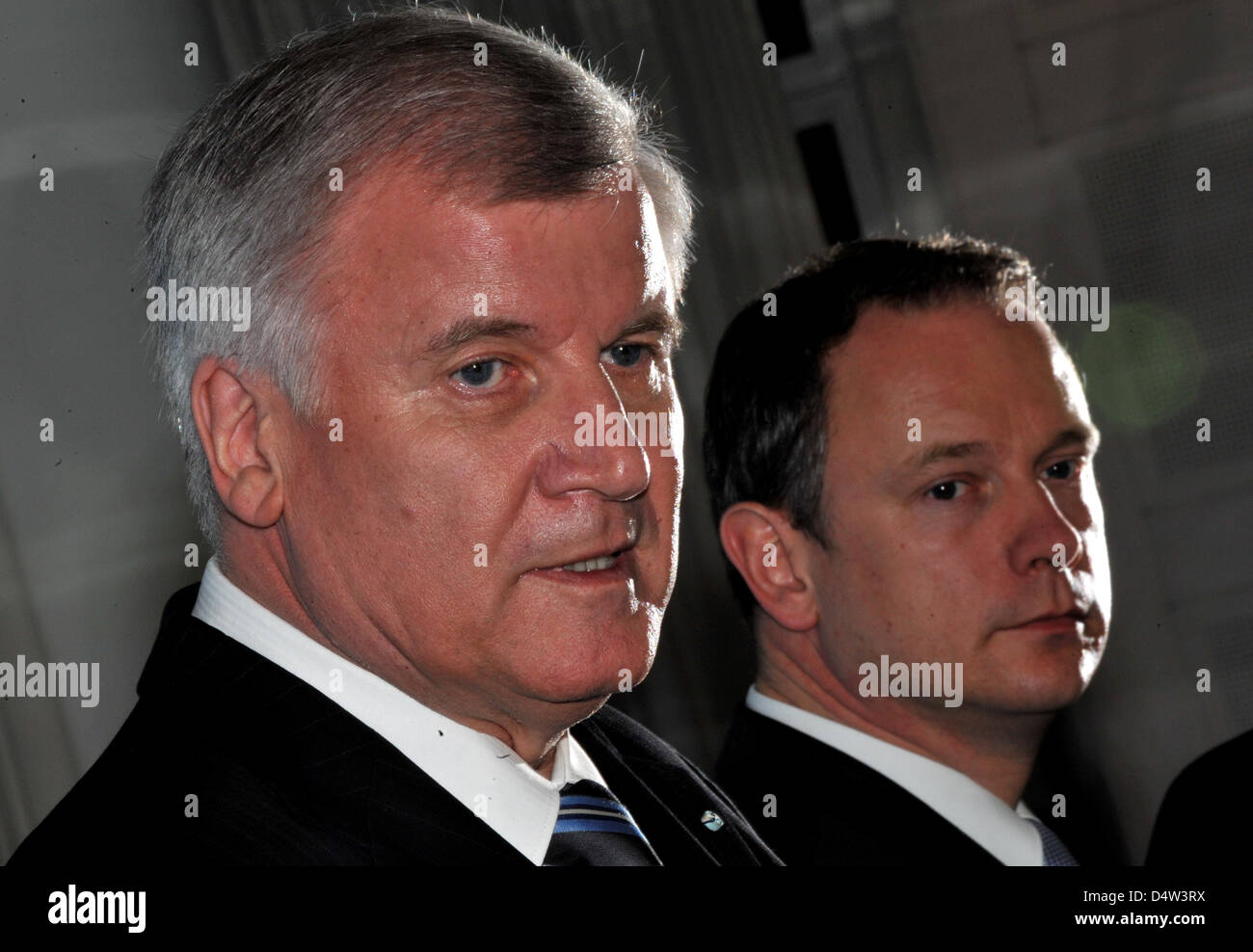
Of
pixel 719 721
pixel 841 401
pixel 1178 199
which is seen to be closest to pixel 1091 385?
pixel 1178 199

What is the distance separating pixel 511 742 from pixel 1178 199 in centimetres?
243

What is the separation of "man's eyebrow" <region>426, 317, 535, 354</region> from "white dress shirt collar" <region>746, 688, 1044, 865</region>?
0.77 m

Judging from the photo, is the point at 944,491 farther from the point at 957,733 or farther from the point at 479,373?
the point at 479,373

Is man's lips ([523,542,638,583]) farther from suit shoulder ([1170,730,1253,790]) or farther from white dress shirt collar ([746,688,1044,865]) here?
suit shoulder ([1170,730,1253,790])

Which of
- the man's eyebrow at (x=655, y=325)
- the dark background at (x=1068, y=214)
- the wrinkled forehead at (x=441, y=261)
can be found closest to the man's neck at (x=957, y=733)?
the man's eyebrow at (x=655, y=325)

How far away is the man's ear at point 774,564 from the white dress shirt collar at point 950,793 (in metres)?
0.13

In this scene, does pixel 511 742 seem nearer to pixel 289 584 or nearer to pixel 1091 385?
pixel 289 584

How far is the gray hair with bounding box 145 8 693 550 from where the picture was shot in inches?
50.3

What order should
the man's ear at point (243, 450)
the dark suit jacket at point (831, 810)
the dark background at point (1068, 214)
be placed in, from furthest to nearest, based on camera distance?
the dark background at point (1068, 214) → the dark suit jacket at point (831, 810) → the man's ear at point (243, 450)

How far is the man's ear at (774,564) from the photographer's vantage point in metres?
1.88

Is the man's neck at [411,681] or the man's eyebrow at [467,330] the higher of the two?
the man's eyebrow at [467,330]

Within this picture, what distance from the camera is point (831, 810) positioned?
5.69ft

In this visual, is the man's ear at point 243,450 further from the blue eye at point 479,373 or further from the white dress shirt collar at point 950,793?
the white dress shirt collar at point 950,793

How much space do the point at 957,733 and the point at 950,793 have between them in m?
0.07
